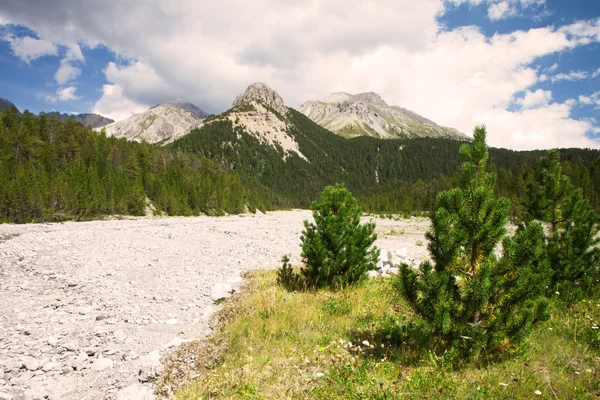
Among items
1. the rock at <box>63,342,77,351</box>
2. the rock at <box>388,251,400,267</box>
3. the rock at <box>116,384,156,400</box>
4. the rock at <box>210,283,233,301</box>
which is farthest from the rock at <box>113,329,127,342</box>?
the rock at <box>388,251,400,267</box>

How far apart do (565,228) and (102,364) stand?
39.2ft

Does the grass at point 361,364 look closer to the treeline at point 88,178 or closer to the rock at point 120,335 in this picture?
the rock at point 120,335

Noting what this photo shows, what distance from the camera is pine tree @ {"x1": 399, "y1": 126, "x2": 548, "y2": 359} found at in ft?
13.3

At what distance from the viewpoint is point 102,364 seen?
5.65 metres

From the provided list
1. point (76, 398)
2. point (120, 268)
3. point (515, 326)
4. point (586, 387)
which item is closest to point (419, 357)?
point (515, 326)

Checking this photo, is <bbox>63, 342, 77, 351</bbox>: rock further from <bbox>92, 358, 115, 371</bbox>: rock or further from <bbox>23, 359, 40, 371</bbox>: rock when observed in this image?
<bbox>92, 358, 115, 371</bbox>: rock

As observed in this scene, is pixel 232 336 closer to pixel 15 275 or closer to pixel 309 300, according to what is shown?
pixel 309 300

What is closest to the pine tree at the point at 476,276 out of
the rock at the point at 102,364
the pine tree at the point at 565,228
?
the pine tree at the point at 565,228

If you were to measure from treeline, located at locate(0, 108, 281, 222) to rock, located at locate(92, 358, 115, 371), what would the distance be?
44.4 meters

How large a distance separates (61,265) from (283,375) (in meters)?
14.3

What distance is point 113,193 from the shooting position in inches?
2053

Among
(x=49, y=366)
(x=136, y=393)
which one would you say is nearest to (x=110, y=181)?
(x=49, y=366)

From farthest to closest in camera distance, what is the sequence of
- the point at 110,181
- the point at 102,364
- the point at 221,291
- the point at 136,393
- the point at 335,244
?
the point at 110,181, the point at 221,291, the point at 335,244, the point at 102,364, the point at 136,393

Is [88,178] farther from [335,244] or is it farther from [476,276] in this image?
[476,276]
